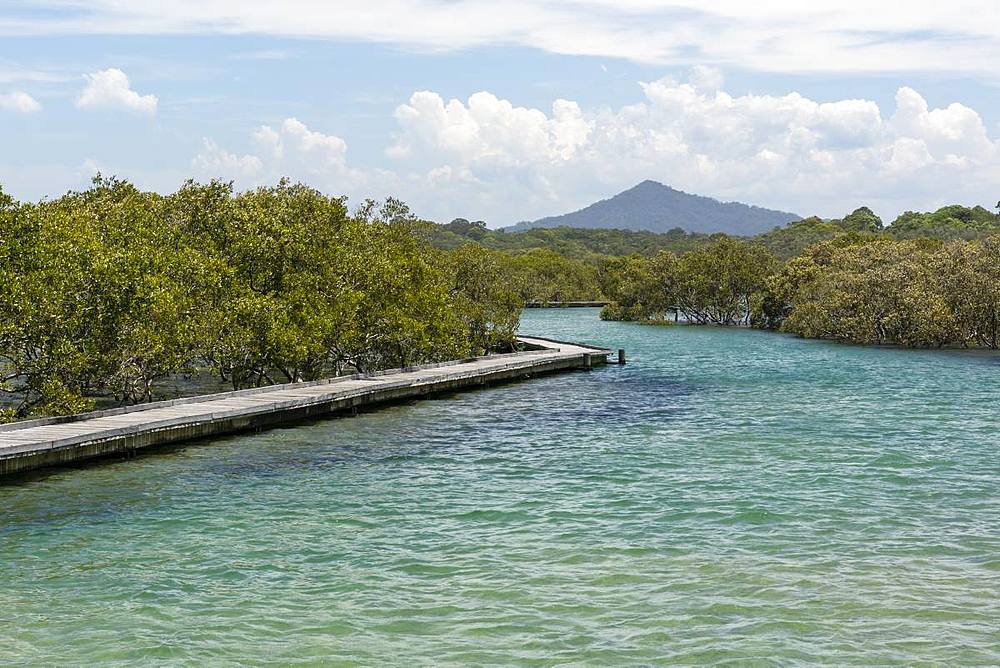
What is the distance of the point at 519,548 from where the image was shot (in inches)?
638

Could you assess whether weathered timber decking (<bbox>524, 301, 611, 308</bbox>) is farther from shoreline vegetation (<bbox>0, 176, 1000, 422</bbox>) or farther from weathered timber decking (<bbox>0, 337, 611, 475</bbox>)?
weathered timber decking (<bbox>0, 337, 611, 475</bbox>)

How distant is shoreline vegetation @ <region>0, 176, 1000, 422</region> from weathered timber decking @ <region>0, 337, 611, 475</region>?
4.88 feet

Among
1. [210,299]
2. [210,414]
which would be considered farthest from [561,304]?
[210,414]

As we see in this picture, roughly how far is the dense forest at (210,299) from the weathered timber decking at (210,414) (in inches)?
54.3

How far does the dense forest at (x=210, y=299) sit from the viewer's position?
2694cm

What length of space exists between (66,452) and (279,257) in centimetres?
1529

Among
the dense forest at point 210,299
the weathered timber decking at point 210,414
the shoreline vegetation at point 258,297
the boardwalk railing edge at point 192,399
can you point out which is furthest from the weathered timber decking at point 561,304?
the weathered timber decking at point 210,414

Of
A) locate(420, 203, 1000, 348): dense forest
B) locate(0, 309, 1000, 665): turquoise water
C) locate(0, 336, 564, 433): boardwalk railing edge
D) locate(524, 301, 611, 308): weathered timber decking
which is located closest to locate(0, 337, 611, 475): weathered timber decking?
locate(0, 336, 564, 433): boardwalk railing edge

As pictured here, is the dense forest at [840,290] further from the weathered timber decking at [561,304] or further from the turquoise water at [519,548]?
the turquoise water at [519,548]

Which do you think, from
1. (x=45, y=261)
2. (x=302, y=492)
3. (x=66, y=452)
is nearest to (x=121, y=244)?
(x=45, y=261)

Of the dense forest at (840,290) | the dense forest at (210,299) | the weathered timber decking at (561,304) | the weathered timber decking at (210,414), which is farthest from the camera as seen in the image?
the weathered timber decking at (561,304)

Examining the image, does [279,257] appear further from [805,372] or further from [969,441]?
[805,372]

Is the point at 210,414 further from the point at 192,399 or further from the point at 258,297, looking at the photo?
the point at 258,297

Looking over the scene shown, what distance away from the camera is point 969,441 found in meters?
27.5
